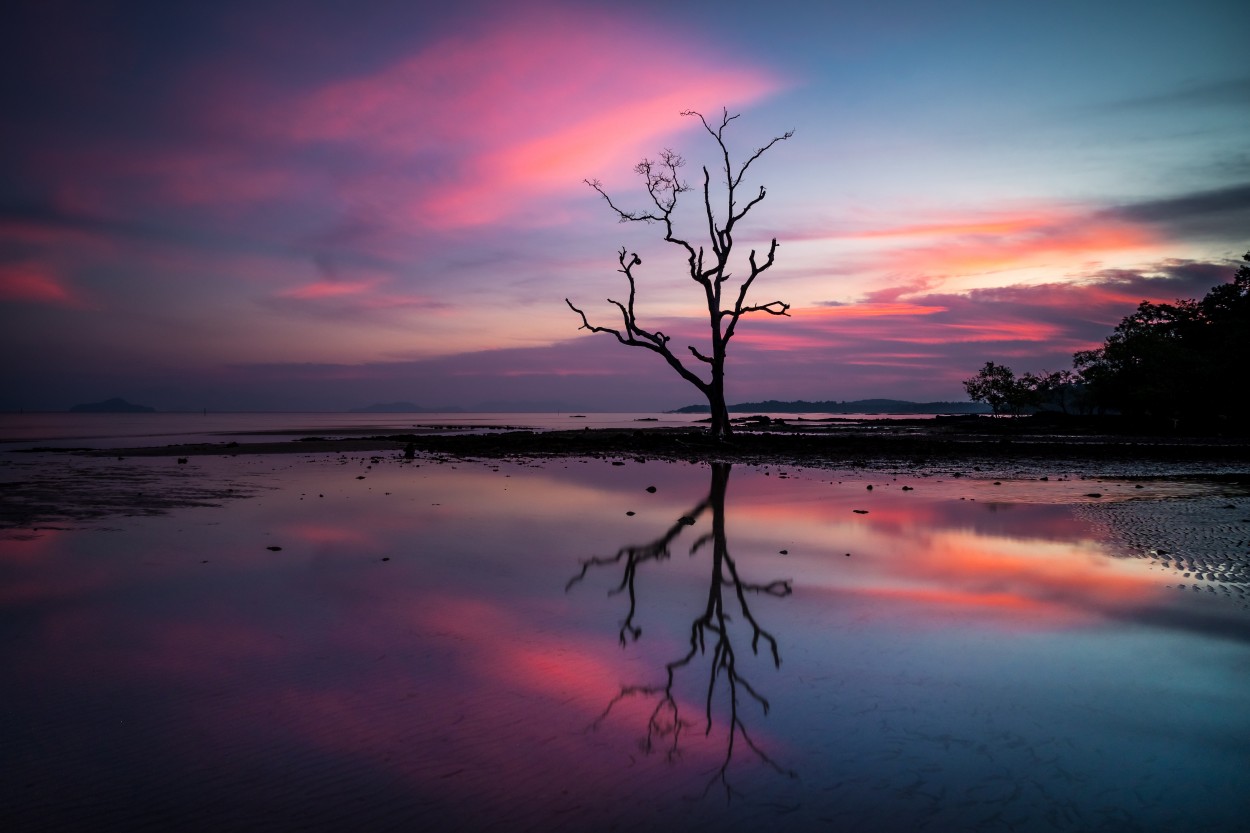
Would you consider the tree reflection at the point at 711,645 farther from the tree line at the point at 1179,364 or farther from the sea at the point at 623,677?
the tree line at the point at 1179,364

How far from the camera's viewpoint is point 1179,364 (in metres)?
47.6

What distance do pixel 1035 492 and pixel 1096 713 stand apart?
1291 cm

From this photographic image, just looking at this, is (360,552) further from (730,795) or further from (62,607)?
(730,795)

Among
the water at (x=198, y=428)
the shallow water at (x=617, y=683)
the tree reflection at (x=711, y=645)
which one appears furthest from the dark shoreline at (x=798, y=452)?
the shallow water at (x=617, y=683)

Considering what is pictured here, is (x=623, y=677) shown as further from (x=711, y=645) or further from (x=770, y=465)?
(x=770, y=465)

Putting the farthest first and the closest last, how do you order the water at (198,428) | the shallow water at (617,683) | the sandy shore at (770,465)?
the water at (198,428) < the sandy shore at (770,465) < the shallow water at (617,683)

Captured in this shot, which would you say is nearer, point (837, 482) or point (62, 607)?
point (62, 607)

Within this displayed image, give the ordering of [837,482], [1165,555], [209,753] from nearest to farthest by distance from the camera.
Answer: [209,753]
[1165,555]
[837,482]

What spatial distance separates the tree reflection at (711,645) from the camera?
3.94 metres

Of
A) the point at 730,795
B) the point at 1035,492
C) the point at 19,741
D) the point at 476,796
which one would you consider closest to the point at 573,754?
the point at 476,796

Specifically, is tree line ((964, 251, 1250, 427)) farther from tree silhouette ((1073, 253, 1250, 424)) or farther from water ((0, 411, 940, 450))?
water ((0, 411, 940, 450))

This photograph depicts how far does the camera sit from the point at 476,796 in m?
3.30

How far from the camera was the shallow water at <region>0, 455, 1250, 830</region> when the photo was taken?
328cm

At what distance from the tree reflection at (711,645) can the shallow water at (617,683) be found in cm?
3
